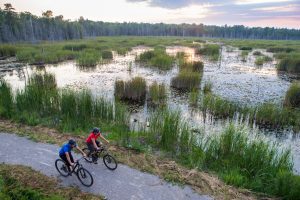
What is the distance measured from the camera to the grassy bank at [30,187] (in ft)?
23.5

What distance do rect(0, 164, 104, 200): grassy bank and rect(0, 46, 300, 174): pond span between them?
253 inches

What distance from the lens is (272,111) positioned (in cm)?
1565

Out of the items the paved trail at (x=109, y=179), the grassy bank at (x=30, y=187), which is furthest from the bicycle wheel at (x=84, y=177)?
the grassy bank at (x=30, y=187)

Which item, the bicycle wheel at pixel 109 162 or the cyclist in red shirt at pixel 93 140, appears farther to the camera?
the bicycle wheel at pixel 109 162

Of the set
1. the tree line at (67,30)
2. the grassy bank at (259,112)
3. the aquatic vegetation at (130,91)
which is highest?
the tree line at (67,30)

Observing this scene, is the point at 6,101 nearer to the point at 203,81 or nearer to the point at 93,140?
the point at 93,140

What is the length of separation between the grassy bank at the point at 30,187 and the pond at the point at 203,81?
644 cm

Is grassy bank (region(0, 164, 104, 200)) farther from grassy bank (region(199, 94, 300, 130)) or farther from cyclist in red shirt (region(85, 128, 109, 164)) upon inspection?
grassy bank (region(199, 94, 300, 130))

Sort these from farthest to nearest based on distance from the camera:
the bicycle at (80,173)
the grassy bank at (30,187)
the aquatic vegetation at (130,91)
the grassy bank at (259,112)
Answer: the aquatic vegetation at (130,91), the grassy bank at (259,112), the bicycle at (80,173), the grassy bank at (30,187)

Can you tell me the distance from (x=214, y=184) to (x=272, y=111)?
9.78m

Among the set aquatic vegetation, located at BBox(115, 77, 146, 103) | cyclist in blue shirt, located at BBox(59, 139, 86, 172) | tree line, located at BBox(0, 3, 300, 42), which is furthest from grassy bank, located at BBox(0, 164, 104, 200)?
tree line, located at BBox(0, 3, 300, 42)

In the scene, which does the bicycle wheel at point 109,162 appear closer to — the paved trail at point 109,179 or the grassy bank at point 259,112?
the paved trail at point 109,179

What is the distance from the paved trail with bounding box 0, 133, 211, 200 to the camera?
7609mm

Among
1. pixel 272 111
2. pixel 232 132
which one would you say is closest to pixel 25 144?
pixel 232 132
